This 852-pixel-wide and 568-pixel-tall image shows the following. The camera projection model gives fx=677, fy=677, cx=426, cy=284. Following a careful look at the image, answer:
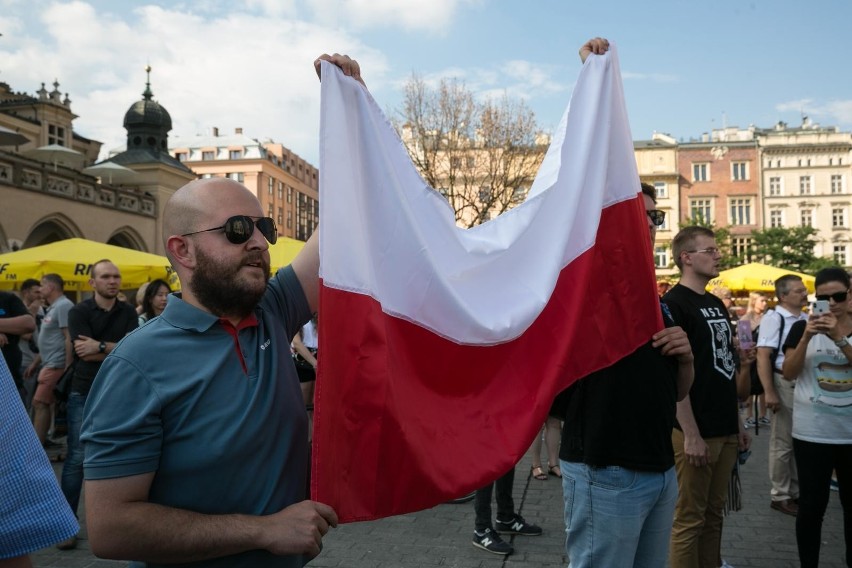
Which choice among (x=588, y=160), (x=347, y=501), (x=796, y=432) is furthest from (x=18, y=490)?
(x=796, y=432)

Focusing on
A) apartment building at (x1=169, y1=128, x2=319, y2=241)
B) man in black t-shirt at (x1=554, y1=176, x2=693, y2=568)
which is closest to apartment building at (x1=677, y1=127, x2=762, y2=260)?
apartment building at (x1=169, y1=128, x2=319, y2=241)

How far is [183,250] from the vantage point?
2.11 meters

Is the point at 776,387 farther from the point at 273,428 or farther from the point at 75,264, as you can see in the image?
the point at 75,264

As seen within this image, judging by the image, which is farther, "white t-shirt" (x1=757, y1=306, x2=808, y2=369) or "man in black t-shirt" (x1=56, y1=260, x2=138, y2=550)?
"white t-shirt" (x1=757, y1=306, x2=808, y2=369)

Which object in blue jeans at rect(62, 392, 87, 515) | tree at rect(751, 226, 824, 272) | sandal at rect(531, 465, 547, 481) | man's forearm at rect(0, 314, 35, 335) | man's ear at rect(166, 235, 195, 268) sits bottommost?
sandal at rect(531, 465, 547, 481)

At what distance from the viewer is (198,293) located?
2.08 metres

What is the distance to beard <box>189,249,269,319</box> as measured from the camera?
2066mm

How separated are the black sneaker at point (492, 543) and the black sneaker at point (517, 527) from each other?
1.18ft

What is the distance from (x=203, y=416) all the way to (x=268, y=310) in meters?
0.54

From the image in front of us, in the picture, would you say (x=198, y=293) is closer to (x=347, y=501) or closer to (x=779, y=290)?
(x=347, y=501)

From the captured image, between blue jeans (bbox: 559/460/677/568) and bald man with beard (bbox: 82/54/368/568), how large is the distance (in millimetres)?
1308

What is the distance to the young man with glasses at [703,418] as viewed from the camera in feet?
13.4

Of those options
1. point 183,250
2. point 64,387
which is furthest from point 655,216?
point 64,387

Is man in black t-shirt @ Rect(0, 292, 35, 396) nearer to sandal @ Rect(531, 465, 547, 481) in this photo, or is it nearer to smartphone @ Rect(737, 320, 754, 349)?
sandal @ Rect(531, 465, 547, 481)
